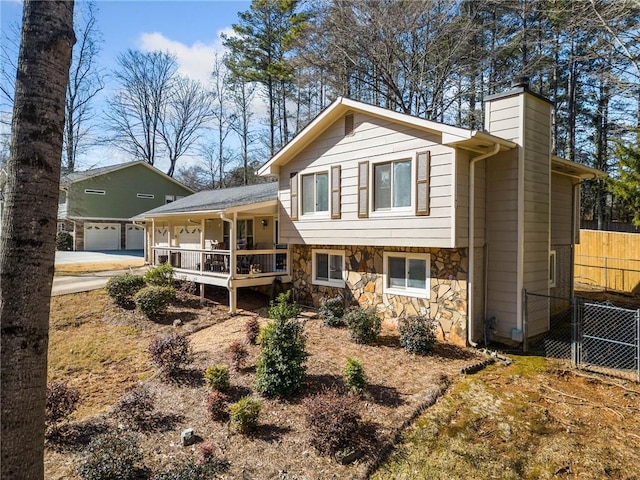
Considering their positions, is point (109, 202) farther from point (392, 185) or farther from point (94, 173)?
point (392, 185)

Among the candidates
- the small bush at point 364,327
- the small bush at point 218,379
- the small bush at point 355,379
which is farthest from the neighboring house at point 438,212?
the small bush at point 218,379

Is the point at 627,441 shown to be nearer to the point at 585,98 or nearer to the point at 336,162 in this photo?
the point at 336,162

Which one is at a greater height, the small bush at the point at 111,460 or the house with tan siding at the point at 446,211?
the house with tan siding at the point at 446,211

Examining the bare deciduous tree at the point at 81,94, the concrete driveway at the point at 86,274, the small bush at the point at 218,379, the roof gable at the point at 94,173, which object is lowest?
the small bush at the point at 218,379

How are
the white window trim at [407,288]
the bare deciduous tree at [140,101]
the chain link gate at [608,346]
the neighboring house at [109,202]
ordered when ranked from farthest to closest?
the bare deciduous tree at [140,101] → the neighboring house at [109,202] → the white window trim at [407,288] → the chain link gate at [608,346]

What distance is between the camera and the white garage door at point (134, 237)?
2812 cm

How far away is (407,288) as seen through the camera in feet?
29.9

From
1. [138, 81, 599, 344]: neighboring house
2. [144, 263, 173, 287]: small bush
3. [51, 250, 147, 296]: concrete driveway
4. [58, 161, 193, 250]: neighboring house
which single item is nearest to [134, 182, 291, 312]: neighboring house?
[138, 81, 599, 344]: neighboring house

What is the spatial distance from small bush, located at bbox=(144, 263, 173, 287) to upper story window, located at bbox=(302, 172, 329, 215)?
5475mm

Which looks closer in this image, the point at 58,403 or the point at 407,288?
the point at 58,403

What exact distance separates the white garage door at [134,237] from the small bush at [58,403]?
81.0 ft

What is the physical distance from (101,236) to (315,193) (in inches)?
883

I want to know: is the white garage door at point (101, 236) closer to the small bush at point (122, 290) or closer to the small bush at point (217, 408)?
the small bush at point (122, 290)

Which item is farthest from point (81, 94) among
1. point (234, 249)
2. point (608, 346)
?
point (608, 346)
